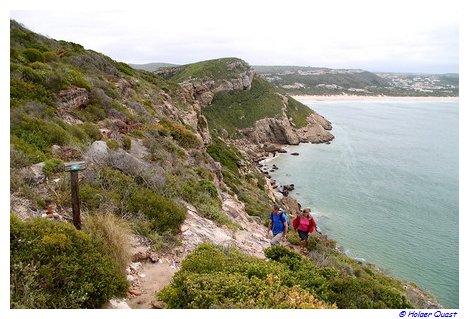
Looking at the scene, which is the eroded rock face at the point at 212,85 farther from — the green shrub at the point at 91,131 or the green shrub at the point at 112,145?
the green shrub at the point at 112,145

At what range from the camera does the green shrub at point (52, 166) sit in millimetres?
9523

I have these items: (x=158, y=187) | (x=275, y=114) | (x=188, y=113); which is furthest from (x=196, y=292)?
(x=275, y=114)

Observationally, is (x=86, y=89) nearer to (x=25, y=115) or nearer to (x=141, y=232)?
(x=25, y=115)

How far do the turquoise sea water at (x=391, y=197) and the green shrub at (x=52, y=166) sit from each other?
23.1m

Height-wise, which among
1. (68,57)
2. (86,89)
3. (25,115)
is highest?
(68,57)

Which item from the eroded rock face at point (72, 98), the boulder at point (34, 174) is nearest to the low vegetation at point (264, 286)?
the boulder at point (34, 174)

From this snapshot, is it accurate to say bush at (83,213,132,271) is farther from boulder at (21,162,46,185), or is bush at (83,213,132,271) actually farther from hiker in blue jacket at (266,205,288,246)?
hiker in blue jacket at (266,205,288,246)

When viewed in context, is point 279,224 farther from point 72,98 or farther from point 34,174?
point 72,98

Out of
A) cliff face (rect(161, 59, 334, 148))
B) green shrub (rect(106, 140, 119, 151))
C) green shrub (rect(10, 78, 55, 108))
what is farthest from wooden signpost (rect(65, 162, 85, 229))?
cliff face (rect(161, 59, 334, 148))

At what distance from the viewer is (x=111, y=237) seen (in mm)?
7172

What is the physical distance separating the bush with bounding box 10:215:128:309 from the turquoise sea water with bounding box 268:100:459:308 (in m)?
22.9

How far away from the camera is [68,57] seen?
1043 inches

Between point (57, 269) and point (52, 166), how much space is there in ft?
15.7

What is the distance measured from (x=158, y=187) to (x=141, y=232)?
9.08 feet
